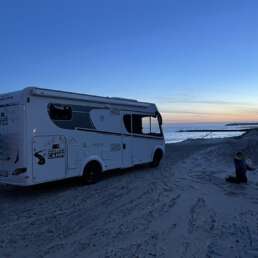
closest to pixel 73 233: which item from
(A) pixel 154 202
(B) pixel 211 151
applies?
(A) pixel 154 202

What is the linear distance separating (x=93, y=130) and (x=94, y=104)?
0.81 meters

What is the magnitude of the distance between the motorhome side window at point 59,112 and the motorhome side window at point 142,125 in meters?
2.74

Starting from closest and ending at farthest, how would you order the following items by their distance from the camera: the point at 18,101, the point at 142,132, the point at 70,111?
the point at 18,101
the point at 70,111
the point at 142,132

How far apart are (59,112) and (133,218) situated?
3.95m

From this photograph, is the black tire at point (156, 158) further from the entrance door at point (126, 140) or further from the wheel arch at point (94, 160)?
the wheel arch at point (94, 160)

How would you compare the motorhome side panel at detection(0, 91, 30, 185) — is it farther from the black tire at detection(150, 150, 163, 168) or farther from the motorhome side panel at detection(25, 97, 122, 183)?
the black tire at detection(150, 150, 163, 168)

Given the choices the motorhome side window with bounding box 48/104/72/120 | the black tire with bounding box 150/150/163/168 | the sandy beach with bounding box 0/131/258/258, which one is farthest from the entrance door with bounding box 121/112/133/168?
the motorhome side window with bounding box 48/104/72/120

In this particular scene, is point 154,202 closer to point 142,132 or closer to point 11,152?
point 11,152

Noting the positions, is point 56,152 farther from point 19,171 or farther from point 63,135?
point 19,171

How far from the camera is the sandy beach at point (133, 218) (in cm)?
493

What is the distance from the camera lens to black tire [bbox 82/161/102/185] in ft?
32.0

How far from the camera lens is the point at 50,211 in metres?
7.12

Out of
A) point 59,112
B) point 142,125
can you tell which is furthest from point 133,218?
point 142,125

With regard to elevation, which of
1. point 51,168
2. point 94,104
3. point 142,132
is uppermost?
point 94,104
